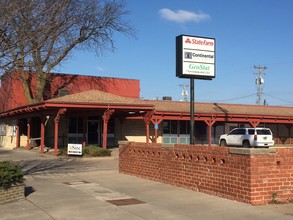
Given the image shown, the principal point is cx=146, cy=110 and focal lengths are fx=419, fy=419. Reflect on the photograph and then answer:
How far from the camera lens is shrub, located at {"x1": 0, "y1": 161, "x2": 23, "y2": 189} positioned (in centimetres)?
980

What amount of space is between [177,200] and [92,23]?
104 ft

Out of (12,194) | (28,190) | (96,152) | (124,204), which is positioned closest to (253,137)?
(96,152)

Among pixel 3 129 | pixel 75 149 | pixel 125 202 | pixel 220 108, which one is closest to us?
pixel 125 202

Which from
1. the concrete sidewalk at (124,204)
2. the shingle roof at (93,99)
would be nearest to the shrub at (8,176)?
the concrete sidewalk at (124,204)

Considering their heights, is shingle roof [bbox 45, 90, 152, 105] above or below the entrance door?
above

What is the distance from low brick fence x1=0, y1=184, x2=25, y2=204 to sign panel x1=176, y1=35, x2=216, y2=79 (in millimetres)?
7072

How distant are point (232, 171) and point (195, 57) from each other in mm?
6069

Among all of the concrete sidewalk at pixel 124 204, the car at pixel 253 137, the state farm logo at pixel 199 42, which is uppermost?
the state farm logo at pixel 199 42

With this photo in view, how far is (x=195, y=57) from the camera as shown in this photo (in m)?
15.2

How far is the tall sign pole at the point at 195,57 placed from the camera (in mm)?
14883

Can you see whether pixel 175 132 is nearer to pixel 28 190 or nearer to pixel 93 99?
pixel 93 99

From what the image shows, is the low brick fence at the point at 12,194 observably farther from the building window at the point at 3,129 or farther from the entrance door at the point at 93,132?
the building window at the point at 3,129

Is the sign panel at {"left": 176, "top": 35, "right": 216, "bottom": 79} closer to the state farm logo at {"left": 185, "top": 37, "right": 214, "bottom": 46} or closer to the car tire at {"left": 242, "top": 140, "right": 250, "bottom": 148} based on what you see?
the state farm logo at {"left": 185, "top": 37, "right": 214, "bottom": 46}

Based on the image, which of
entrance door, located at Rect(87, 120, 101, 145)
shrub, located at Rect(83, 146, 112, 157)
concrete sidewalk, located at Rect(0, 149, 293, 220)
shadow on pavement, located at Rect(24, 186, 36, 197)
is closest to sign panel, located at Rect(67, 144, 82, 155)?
shrub, located at Rect(83, 146, 112, 157)
